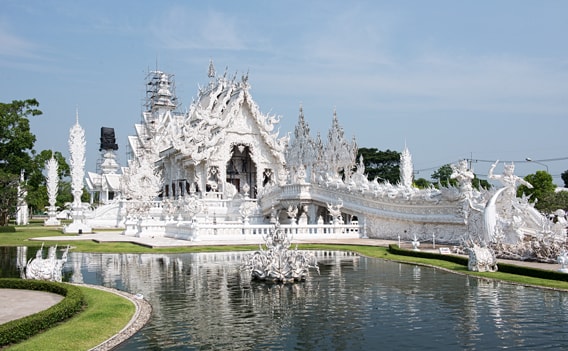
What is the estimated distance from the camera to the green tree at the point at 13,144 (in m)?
42.0

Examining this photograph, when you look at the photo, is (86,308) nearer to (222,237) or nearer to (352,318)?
(352,318)

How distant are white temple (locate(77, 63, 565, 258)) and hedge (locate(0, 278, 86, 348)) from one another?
6.66 metres

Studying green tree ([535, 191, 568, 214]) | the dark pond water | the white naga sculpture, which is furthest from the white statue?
green tree ([535, 191, 568, 214])

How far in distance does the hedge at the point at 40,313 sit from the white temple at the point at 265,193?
6660 mm

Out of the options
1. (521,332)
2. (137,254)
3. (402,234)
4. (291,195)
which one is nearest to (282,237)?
(521,332)

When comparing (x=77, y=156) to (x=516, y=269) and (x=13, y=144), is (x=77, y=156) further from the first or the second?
(x=516, y=269)

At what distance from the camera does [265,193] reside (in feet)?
121

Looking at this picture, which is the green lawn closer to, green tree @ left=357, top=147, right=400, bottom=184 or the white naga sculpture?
the white naga sculpture

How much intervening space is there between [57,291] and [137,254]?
9.21 m

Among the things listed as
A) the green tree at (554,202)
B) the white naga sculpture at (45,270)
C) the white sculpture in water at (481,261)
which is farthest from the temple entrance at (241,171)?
the white naga sculpture at (45,270)

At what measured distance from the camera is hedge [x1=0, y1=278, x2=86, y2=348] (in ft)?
25.7

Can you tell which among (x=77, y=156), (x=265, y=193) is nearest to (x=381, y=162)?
(x=265, y=193)

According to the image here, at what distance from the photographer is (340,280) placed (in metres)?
13.8

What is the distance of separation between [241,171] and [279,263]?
34.1 m
